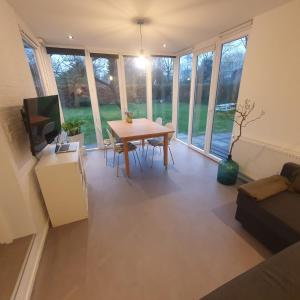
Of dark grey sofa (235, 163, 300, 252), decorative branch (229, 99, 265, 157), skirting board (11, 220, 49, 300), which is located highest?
decorative branch (229, 99, 265, 157)

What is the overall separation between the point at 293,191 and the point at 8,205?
2.86m

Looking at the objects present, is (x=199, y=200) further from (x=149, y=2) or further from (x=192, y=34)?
(x=192, y=34)

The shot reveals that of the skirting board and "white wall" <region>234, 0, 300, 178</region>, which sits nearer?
the skirting board

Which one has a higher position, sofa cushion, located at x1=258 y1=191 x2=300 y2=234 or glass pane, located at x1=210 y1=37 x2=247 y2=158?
glass pane, located at x1=210 y1=37 x2=247 y2=158

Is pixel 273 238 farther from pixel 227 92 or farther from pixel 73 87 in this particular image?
pixel 73 87

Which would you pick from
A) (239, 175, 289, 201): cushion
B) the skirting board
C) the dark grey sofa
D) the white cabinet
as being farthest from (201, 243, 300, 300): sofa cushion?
the white cabinet

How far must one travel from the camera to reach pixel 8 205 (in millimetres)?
1493

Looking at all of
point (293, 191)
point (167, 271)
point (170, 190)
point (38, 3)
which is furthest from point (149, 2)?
point (167, 271)

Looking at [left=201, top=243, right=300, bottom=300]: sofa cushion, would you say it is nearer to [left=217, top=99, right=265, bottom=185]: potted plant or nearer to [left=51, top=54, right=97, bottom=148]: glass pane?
[left=217, top=99, right=265, bottom=185]: potted plant

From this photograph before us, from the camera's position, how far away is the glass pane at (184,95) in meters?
4.20

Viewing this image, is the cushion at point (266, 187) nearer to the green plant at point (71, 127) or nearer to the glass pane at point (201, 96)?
the glass pane at point (201, 96)

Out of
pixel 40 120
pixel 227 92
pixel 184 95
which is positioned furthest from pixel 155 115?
pixel 40 120

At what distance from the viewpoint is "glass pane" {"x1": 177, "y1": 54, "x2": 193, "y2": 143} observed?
420 centimetres

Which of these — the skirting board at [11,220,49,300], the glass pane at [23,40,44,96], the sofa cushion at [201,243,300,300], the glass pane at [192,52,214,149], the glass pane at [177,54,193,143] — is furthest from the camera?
the glass pane at [177,54,193,143]
